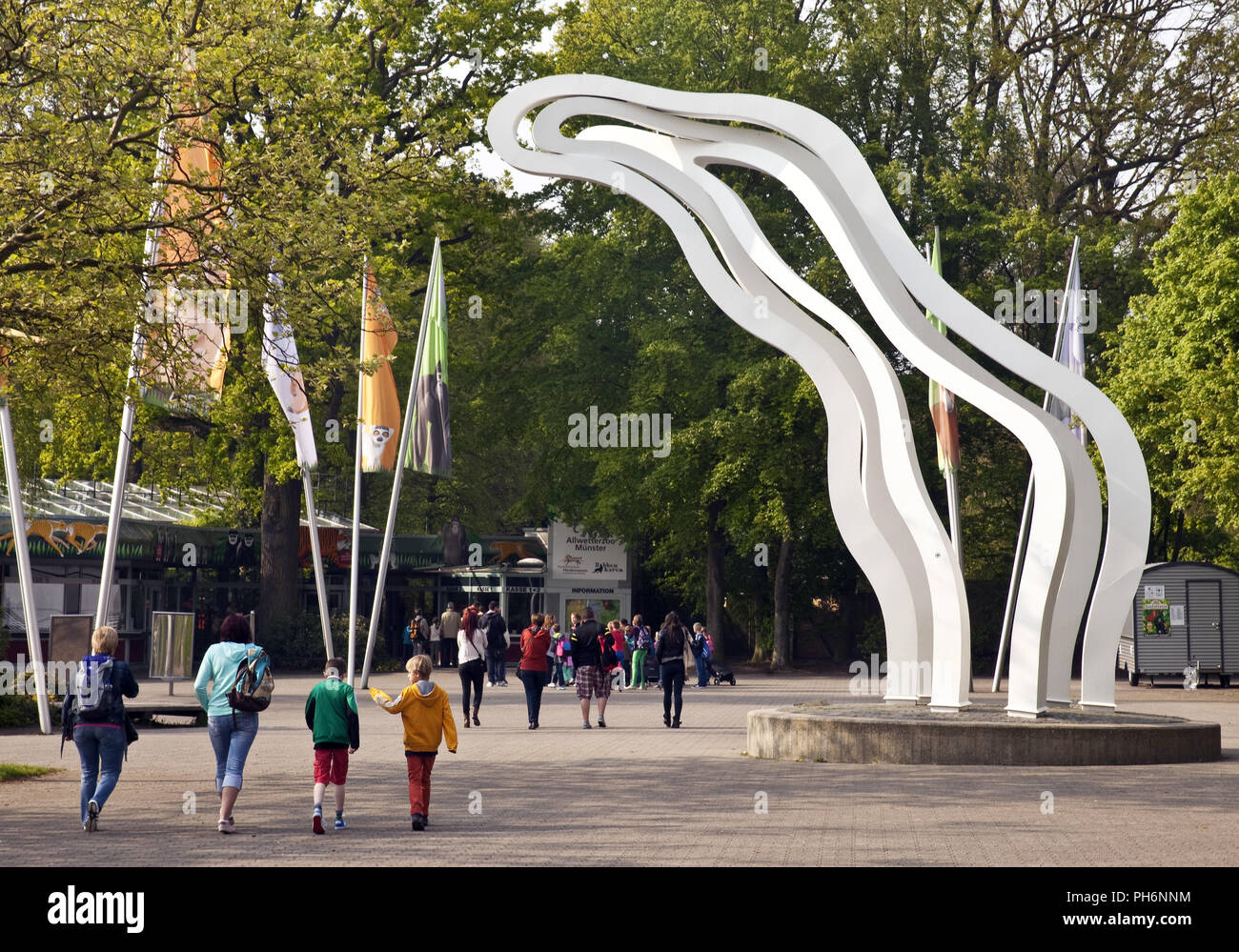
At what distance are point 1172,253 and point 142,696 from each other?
25.6 metres

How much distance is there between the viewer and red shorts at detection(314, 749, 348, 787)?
1084 cm

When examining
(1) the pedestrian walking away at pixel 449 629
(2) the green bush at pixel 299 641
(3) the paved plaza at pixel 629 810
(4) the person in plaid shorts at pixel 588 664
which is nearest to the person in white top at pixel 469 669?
(4) the person in plaid shorts at pixel 588 664

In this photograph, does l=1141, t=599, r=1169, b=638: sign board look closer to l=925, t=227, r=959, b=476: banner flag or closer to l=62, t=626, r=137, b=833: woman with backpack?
l=925, t=227, r=959, b=476: banner flag

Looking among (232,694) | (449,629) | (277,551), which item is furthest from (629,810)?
(277,551)

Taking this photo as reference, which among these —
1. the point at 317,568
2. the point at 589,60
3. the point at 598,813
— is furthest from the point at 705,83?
the point at 598,813

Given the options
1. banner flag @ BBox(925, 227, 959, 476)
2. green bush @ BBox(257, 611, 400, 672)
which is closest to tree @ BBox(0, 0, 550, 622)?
banner flag @ BBox(925, 227, 959, 476)

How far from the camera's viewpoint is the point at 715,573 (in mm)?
40500

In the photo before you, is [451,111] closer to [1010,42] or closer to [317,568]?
[317,568]

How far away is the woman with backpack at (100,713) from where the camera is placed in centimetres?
1129

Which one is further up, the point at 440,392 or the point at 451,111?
the point at 451,111

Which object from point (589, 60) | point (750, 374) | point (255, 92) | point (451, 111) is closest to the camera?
point (255, 92)

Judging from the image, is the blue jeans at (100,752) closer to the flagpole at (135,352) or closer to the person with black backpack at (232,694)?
the person with black backpack at (232,694)

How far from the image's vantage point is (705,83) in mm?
37688
